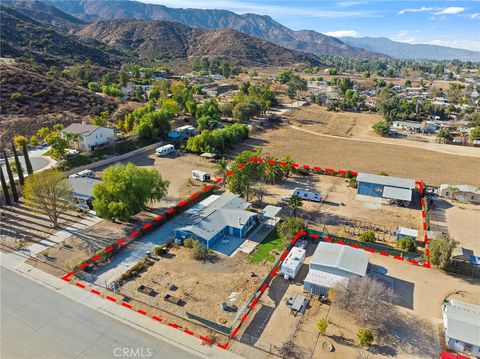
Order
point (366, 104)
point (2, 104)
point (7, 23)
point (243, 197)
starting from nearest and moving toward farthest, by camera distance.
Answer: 1. point (243, 197)
2. point (2, 104)
3. point (366, 104)
4. point (7, 23)

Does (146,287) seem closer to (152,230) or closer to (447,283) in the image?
(152,230)

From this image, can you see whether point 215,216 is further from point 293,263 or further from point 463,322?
point 463,322

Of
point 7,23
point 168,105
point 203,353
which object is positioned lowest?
point 203,353

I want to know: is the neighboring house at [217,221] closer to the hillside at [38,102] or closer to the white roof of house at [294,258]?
the white roof of house at [294,258]

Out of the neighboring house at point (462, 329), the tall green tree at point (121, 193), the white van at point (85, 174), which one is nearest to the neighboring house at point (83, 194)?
the white van at point (85, 174)

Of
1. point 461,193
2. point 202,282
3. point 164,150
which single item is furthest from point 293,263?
point 164,150

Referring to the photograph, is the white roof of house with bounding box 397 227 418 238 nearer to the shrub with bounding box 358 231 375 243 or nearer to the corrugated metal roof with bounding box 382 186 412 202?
the shrub with bounding box 358 231 375 243

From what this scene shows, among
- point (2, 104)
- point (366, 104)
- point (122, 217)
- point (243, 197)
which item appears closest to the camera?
point (122, 217)

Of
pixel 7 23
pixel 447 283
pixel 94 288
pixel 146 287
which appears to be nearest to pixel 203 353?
pixel 146 287

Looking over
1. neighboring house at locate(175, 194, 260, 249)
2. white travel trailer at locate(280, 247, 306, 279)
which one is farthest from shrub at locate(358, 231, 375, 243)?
neighboring house at locate(175, 194, 260, 249)
